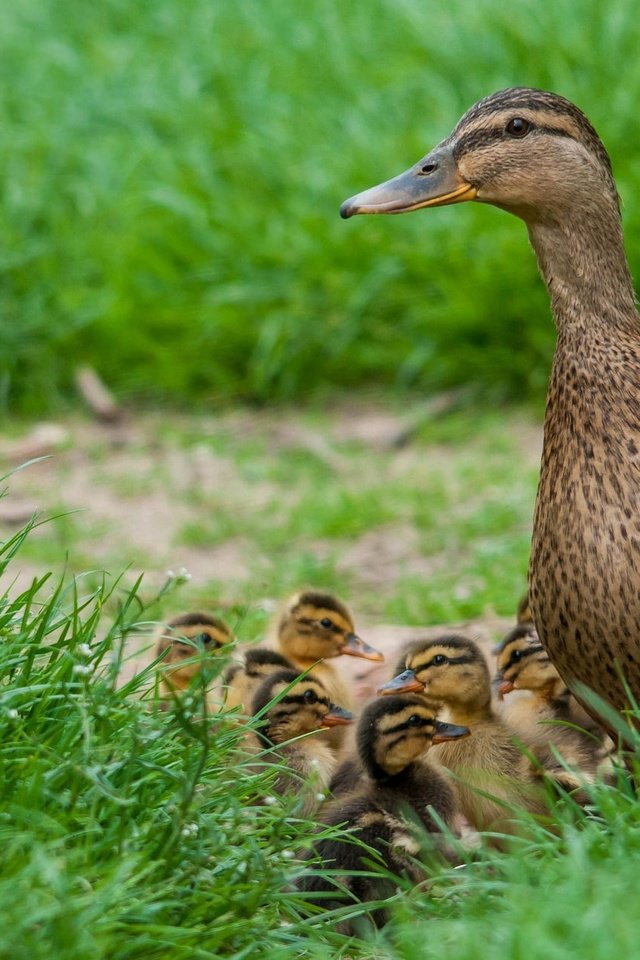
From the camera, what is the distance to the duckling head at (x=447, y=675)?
4273 mm

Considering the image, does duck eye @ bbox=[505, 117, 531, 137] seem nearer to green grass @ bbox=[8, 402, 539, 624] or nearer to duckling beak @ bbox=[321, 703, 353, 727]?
duckling beak @ bbox=[321, 703, 353, 727]

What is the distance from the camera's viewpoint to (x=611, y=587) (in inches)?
144

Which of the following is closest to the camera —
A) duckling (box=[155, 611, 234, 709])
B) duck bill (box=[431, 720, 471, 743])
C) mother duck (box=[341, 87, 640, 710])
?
mother duck (box=[341, 87, 640, 710])

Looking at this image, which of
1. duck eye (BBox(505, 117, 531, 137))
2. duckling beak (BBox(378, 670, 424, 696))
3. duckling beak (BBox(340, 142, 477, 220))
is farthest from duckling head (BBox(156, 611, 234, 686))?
duck eye (BBox(505, 117, 531, 137))

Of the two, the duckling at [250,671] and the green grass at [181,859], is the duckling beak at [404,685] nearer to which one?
the duckling at [250,671]

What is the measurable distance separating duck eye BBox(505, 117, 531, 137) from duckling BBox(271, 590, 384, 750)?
1.45 meters

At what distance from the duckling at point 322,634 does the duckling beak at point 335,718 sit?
504 mm

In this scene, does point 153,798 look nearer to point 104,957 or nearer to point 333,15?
point 104,957

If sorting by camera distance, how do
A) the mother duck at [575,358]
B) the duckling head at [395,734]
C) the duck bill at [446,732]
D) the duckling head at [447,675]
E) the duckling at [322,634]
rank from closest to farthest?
the mother duck at [575,358] → the duckling head at [395,734] → the duck bill at [446,732] → the duckling head at [447,675] → the duckling at [322,634]

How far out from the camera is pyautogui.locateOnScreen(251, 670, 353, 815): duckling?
13.1 ft

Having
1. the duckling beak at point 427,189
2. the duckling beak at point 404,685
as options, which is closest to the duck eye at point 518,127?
the duckling beak at point 427,189

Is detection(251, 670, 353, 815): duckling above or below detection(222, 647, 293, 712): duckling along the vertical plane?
below

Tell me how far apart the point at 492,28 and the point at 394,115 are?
58 centimetres

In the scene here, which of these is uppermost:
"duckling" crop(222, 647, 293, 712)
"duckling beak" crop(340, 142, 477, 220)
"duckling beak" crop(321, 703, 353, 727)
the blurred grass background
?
the blurred grass background
